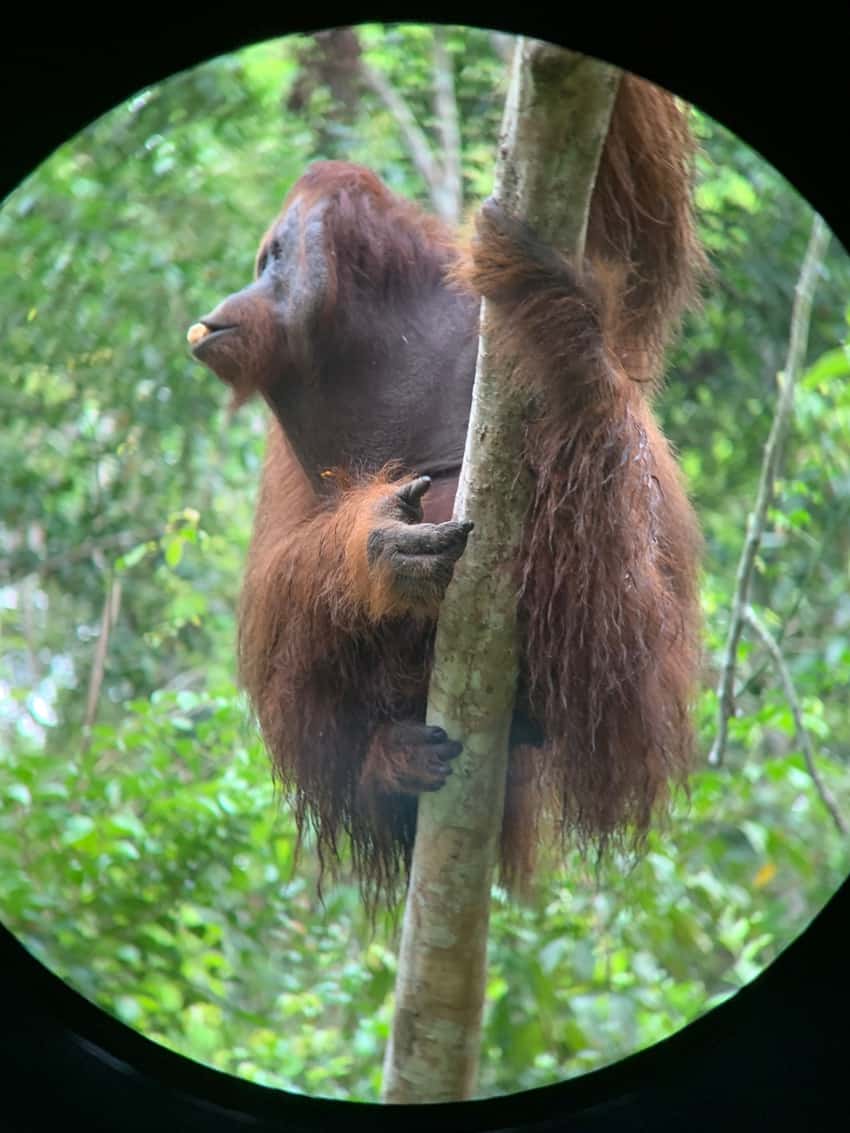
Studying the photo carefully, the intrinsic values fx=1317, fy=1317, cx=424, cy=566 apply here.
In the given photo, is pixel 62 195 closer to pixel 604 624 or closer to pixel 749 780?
pixel 604 624

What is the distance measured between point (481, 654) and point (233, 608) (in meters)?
2.61

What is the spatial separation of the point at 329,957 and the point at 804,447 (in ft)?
7.00

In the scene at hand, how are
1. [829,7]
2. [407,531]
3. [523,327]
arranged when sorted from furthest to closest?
[407,531], [523,327], [829,7]

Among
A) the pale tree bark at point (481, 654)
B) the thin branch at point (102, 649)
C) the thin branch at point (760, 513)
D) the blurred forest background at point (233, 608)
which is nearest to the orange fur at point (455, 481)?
the pale tree bark at point (481, 654)

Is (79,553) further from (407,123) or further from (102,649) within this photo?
(407,123)

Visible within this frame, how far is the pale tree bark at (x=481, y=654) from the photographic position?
5.84ft

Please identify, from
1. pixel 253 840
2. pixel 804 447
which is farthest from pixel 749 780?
pixel 253 840

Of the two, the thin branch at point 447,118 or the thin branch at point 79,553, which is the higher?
the thin branch at point 447,118

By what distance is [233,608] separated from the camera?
15.4ft

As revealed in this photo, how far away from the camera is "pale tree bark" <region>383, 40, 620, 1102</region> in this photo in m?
1.78

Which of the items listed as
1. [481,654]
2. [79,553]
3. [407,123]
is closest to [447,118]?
[407,123]

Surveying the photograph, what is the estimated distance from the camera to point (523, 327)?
2061 millimetres

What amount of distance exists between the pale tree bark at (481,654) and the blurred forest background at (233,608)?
79cm

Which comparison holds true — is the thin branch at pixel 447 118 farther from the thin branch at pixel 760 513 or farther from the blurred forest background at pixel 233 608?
the thin branch at pixel 760 513
